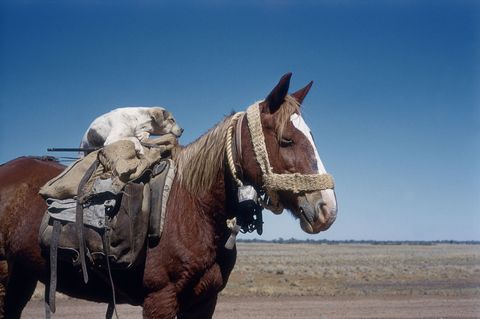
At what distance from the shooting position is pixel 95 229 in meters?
3.44

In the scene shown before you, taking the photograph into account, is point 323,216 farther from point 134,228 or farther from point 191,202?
point 134,228

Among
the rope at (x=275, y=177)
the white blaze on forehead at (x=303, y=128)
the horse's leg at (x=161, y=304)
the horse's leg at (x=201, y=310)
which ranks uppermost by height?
the white blaze on forehead at (x=303, y=128)

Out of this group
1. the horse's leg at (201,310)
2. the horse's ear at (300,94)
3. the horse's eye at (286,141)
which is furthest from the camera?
the horse's ear at (300,94)

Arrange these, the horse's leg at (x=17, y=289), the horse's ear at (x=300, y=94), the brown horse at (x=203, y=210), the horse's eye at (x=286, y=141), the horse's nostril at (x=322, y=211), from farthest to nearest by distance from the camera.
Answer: the horse's leg at (x=17, y=289) → the horse's ear at (x=300, y=94) → the horse's eye at (x=286, y=141) → the brown horse at (x=203, y=210) → the horse's nostril at (x=322, y=211)

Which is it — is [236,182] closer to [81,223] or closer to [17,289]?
[81,223]

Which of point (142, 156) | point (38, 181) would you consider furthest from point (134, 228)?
point (38, 181)

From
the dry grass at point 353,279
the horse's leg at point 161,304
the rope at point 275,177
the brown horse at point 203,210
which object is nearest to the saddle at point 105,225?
the brown horse at point 203,210

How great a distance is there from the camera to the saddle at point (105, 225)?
335 centimetres

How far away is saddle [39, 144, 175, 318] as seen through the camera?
3348mm

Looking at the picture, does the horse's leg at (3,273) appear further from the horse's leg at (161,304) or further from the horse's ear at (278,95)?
the horse's ear at (278,95)

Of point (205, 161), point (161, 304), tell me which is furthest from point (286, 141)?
point (161, 304)

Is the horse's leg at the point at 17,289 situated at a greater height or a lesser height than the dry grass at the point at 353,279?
greater

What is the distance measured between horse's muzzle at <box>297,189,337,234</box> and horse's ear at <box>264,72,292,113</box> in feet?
2.30

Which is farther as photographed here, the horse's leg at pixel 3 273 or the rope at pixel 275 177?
the horse's leg at pixel 3 273
